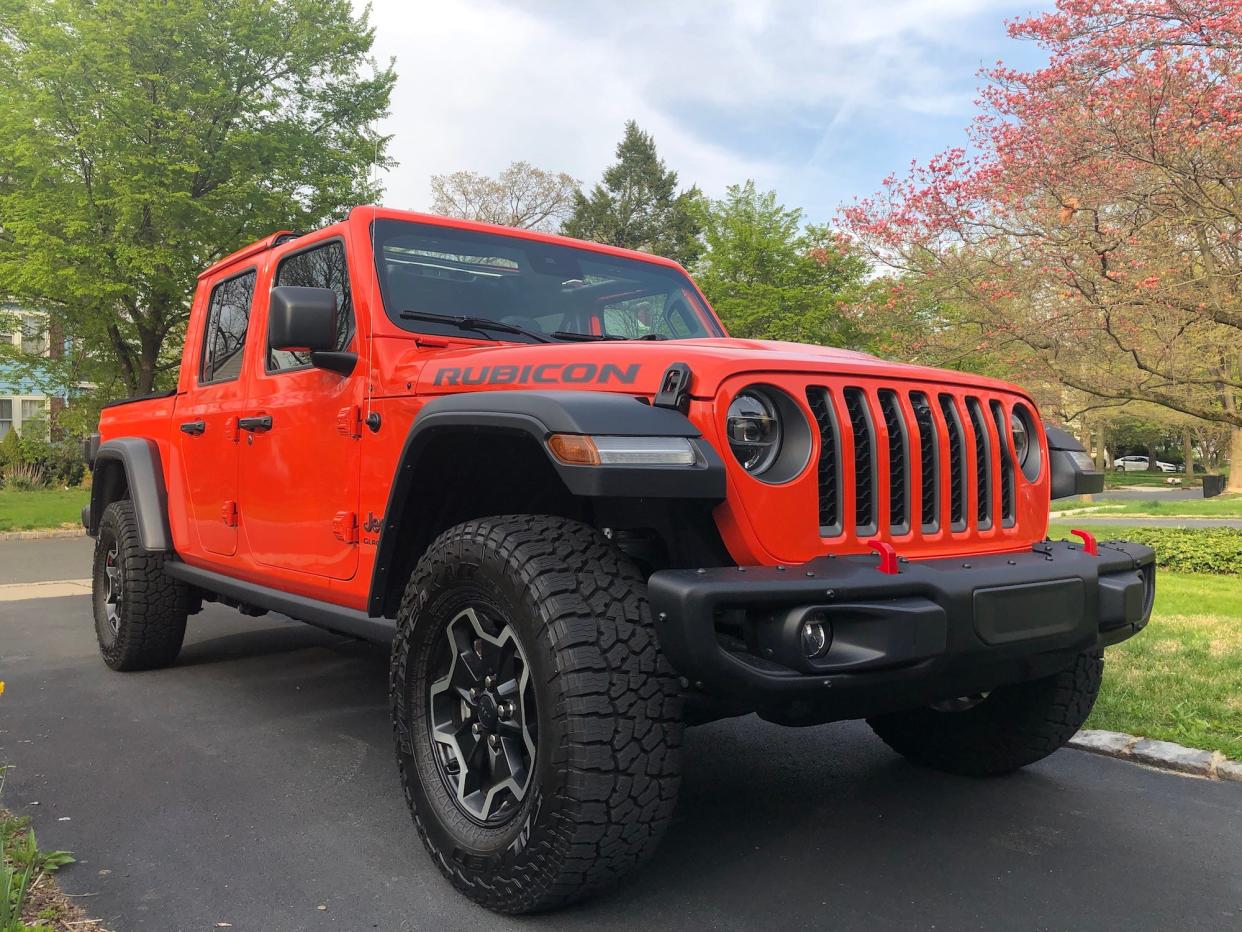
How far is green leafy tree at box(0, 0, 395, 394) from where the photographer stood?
50.9 ft

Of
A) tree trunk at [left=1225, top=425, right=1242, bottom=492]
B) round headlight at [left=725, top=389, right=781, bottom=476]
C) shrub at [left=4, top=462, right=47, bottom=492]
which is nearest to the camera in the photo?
round headlight at [left=725, top=389, right=781, bottom=476]

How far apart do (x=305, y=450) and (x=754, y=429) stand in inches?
75.8

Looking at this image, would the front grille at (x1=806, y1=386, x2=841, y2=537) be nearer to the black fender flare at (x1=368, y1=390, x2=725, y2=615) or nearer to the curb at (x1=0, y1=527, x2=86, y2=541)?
the black fender flare at (x1=368, y1=390, x2=725, y2=615)

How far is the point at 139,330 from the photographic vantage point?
1859 centimetres

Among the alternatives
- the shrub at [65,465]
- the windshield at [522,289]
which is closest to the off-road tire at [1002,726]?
the windshield at [522,289]

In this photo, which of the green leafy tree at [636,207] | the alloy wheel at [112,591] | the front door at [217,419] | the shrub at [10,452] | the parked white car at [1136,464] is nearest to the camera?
the front door at [217,419]

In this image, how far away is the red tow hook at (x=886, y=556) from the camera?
90.6 inches

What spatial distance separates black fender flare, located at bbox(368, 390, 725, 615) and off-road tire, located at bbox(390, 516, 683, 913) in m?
0.22

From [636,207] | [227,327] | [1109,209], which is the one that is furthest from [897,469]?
[636,207]

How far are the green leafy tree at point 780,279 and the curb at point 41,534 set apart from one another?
1050 cm

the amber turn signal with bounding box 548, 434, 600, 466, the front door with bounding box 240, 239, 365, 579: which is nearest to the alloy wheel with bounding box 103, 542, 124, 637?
the front door with bounding box 240, 239, 365, 579

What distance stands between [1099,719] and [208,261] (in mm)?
17026

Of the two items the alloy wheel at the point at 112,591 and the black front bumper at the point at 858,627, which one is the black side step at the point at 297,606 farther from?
the black front bumper at the point at 858,627

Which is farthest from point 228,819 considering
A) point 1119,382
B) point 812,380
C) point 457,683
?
point 1119,382
